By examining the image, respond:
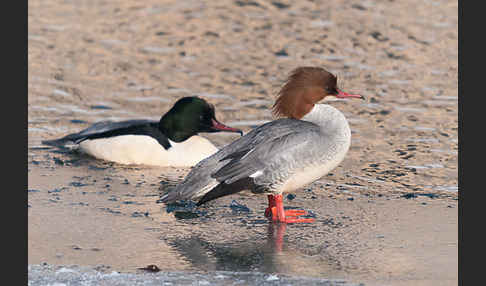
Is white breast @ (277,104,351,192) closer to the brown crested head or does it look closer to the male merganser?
the male merganser

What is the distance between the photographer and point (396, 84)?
36.7 feet

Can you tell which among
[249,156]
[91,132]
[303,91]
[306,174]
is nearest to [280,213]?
[306,174]

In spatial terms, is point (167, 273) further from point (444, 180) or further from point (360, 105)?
point (360, 105)

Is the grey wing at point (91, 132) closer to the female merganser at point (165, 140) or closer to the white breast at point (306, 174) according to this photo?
the female merganser at point (165, 140)

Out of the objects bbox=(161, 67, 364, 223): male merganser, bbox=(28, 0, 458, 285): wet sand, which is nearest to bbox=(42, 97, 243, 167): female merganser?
bbox=(28, 0, 458, 285): wet sand

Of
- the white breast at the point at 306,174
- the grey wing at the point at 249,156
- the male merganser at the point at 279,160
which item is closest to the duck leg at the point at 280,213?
the male merganser at the point at 279,160

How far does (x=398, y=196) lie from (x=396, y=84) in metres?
4.47

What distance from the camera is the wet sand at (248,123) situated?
556 cm

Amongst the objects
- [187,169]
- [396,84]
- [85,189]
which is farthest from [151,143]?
[396,84]

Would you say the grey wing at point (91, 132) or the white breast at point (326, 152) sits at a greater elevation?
the white breast at point (326, 152)

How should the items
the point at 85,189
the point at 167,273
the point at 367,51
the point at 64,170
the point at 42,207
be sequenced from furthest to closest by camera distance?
the point at 367,51, the point at 64,170, the point at 85,189, the point at 42,207, the point at 167,273

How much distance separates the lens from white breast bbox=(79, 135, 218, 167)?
8.24m

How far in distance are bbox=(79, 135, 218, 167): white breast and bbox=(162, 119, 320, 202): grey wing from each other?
190 cm

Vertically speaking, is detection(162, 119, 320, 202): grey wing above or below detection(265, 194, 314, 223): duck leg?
above
